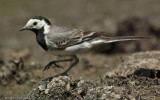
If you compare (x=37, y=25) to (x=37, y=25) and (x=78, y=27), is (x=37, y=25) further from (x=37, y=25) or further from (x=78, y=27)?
(x=78, y=27)

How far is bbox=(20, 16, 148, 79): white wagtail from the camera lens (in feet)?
24.0

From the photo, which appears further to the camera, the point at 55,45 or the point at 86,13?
the point at 86,13

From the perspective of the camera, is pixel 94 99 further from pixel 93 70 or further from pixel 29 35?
pixel 29 35

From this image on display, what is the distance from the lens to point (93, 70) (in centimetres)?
971

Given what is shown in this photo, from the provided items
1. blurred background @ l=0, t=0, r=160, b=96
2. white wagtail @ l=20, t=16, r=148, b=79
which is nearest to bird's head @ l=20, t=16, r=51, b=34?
→ white wagtail @ l=20, t=16, r=148, b=79

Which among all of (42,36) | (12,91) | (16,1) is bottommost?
(12,91)

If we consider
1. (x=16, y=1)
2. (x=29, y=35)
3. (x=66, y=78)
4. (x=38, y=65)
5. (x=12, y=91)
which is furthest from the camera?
(x=16, y=1)

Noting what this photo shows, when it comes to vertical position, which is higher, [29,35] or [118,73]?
[29,35]

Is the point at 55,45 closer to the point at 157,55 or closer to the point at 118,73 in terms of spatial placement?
the point at 118,73

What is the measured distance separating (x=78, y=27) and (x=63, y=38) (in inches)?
161

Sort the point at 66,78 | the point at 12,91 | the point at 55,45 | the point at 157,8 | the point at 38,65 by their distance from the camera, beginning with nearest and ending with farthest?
the point at 66,78
the point at 55,45
the point at 12,91
the point at 38,65
the point at 157,8

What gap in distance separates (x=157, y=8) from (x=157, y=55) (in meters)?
5.12

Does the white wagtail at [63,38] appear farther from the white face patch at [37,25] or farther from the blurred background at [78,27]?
the blurred background at [78,27]

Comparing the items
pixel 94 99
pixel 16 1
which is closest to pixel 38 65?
pixel 94 99
